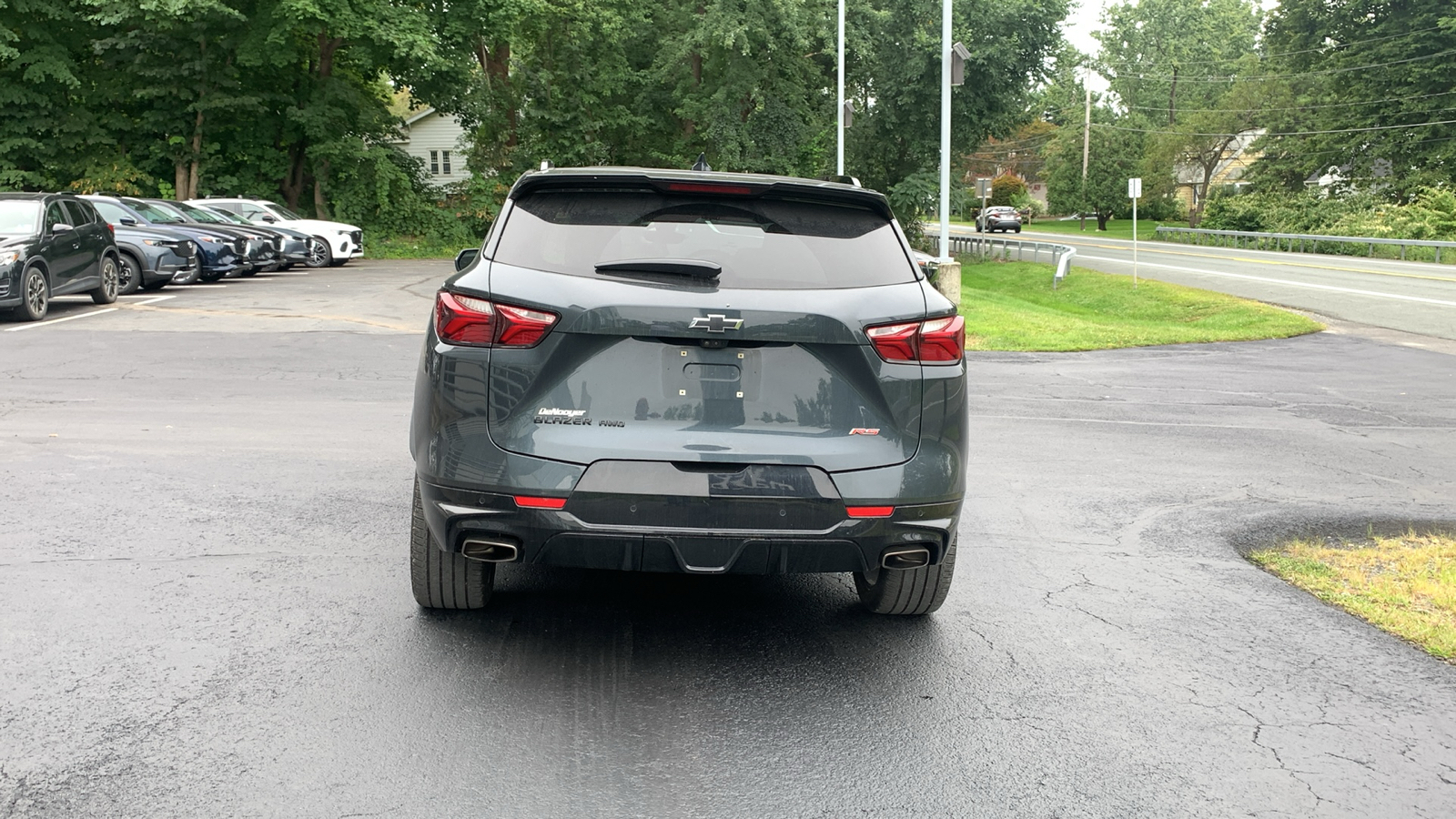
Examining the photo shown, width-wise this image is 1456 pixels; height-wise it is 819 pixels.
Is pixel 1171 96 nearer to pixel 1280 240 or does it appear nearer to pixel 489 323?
pixel 1280 240

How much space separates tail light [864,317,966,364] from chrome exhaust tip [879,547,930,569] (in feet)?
2.19

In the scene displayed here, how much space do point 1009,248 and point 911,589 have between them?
1564 inches

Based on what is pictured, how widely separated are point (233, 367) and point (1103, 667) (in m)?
10.3

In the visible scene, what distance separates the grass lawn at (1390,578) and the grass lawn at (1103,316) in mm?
10365

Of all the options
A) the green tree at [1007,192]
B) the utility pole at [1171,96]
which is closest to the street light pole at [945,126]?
the utility pole at [1171,96]

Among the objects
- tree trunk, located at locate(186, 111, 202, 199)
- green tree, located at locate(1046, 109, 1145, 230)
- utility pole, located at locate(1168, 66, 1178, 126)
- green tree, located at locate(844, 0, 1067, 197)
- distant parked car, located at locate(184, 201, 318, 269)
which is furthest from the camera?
utility pole, located at locate(1168, 66, 1178, 126)

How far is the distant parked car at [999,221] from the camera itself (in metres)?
73.1

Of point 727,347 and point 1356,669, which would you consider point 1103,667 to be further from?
point 727,347

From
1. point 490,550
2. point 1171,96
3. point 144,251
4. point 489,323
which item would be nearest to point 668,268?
point 489,323

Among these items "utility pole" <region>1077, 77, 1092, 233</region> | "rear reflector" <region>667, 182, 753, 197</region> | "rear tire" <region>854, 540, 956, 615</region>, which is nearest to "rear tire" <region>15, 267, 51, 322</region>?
"rear reflector" <region>667, 182, 753, 197</region>

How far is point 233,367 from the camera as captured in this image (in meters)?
12.7

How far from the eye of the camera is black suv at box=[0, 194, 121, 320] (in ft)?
53.2

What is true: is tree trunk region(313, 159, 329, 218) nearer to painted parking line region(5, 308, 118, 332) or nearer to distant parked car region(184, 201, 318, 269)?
distant parked car region(184, 201, 318, 269)

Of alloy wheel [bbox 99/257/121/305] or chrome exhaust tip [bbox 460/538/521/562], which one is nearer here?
chrome exhaust tip [bbox 460/538/521/562]
